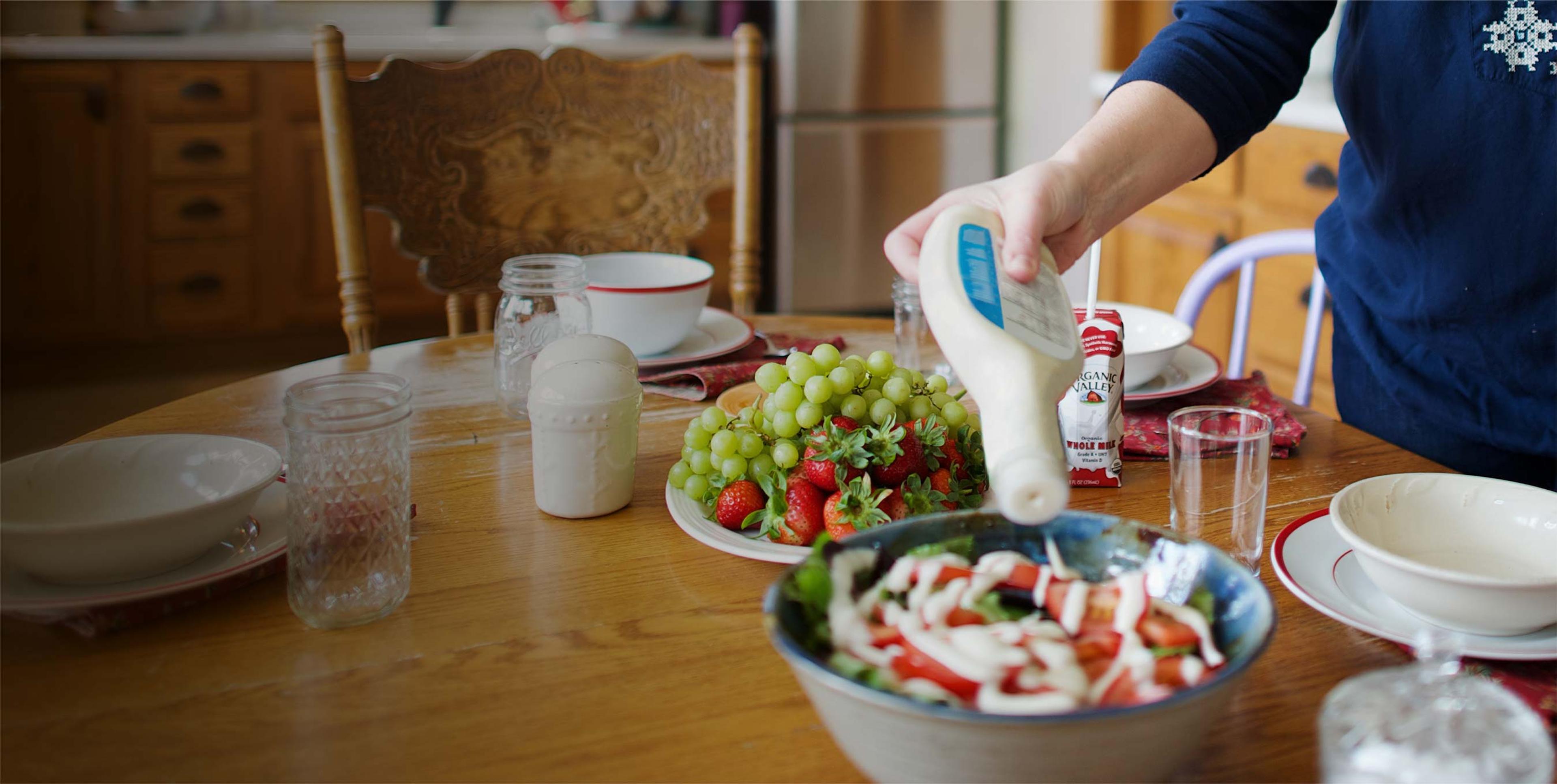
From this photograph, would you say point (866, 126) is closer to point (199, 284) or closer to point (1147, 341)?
point (199, 284)

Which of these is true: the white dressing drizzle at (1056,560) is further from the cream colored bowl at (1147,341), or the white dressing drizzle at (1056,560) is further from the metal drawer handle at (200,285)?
the metal drawer handle at (200,285)

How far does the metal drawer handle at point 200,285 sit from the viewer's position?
3449 millimetres

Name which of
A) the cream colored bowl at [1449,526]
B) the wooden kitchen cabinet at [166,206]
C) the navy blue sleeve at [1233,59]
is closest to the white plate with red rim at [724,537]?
the cream colored bowl at [1449,526]

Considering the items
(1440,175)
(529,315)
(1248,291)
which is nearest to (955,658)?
(529,315)

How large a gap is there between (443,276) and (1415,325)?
112 centimetres

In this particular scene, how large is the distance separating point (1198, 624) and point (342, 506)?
0.46 m

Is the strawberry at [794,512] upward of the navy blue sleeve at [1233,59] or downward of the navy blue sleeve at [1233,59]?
downward

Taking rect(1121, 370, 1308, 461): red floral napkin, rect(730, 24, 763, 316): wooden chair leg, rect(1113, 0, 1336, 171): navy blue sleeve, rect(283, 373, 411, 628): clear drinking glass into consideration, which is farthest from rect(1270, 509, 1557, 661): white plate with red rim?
rect(730, 24, 763, 316): wooden chair leg

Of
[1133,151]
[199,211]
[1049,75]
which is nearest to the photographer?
[1133,151]

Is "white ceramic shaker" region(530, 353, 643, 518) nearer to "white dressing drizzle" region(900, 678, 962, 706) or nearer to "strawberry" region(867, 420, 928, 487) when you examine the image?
"strawberry" region(867, 420, 928, 487)

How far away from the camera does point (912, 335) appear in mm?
1206

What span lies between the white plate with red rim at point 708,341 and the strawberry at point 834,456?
0.39 metres

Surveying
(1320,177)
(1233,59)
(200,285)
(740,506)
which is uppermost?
(1233,59)

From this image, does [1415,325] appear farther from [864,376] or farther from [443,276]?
[443,276]
